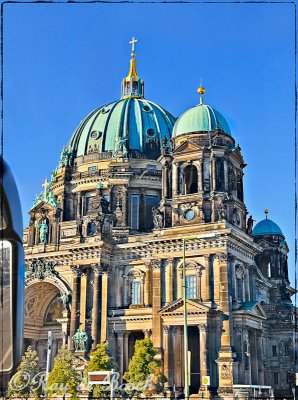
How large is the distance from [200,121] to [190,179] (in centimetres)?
592

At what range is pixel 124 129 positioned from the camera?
78938mm

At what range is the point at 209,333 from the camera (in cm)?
5409

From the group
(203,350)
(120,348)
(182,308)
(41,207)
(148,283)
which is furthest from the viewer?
(41,207)

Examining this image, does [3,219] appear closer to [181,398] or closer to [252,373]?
[181,398]

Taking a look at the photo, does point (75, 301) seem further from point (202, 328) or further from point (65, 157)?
point (65, 157)

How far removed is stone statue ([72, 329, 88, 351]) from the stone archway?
29.3ft

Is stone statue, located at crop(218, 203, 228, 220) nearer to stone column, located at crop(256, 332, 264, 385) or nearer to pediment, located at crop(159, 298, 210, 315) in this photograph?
pediment, located at crop(159, 298, 210, 315)

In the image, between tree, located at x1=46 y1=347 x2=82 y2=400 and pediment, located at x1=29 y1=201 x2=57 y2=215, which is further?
pediment, located at x1=29 y1=201 x2=57 y2=215

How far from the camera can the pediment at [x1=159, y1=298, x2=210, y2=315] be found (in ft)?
177

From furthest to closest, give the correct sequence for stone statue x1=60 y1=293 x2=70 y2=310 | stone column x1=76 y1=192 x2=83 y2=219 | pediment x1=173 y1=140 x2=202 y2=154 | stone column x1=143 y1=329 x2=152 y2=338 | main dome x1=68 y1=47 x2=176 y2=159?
main dome x1=68 y1=47 x2=176 y2=159
stone column x1=76 y1=192 x2=83 y2=219
stone statue x1=60 y1=293 x2=70 y2=310
pediment x1=173 y1=140 x2=202 y2=154
stone column x1=143 y1=329 x2=152 y2=338

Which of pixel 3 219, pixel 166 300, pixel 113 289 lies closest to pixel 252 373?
pixel 166 300

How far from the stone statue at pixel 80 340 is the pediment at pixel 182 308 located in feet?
27.5

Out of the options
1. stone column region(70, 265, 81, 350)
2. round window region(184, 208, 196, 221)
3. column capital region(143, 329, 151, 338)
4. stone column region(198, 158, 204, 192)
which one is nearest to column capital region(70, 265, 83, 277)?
stone column region(70, 265, 81, 350)

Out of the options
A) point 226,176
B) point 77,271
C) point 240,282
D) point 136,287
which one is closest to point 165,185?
point 226,176
